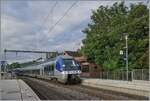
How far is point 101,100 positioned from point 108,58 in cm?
3747

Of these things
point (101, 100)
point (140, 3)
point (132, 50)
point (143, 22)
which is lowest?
point (101, 100)

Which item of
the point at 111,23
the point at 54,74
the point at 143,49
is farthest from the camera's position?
the point at 111,23

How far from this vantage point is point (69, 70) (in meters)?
34.1

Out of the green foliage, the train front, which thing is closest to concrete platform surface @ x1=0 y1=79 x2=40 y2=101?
the train front

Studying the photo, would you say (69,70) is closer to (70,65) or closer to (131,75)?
(70,65)

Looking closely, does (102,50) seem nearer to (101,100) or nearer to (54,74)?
(54,74)

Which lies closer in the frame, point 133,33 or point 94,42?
point 133,33

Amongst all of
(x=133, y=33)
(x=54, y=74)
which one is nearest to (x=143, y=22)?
(x=133, y=33)

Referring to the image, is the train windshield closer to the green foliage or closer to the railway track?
the railway track

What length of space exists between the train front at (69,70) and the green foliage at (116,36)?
1484 centimetres

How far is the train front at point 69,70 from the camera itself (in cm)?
3372

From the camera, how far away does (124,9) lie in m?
59.9

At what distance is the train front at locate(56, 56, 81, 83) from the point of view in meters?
33.7

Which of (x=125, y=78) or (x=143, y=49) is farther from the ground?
(x=143, y=49)
